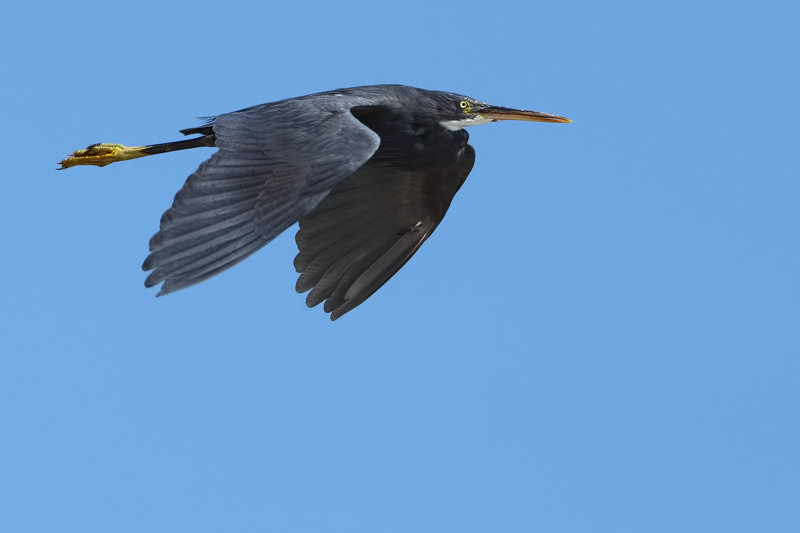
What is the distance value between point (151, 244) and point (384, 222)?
10.8 ft

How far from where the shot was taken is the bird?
7153mm

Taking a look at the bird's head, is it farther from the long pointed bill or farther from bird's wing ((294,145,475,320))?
bird's wing ((294,145,475,320))

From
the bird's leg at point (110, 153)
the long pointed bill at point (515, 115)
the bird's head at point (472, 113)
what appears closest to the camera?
the bird's head at point (472, 113)

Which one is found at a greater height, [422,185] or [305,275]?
[422,185]

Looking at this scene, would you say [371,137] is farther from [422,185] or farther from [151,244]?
[422,185]

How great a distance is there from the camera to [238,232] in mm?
7199

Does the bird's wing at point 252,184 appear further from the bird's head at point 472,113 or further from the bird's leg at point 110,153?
the bird's leg at point 110,153

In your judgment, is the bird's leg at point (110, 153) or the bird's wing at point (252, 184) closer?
the bird's wing at point (252, 184)

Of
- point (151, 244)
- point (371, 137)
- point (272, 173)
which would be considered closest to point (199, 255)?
point (151, 244)

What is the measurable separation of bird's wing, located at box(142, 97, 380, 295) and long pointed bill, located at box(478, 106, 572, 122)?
67.4 inches

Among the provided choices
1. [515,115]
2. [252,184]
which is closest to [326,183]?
[252,184]

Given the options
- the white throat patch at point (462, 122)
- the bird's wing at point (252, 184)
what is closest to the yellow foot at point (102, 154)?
the bird's wing at point (252, 184)

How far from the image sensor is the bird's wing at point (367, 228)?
32.1 feet

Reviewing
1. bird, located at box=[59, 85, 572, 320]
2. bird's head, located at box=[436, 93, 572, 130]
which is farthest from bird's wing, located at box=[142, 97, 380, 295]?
bird's head, located at box=[436, 93, 572, 130]
